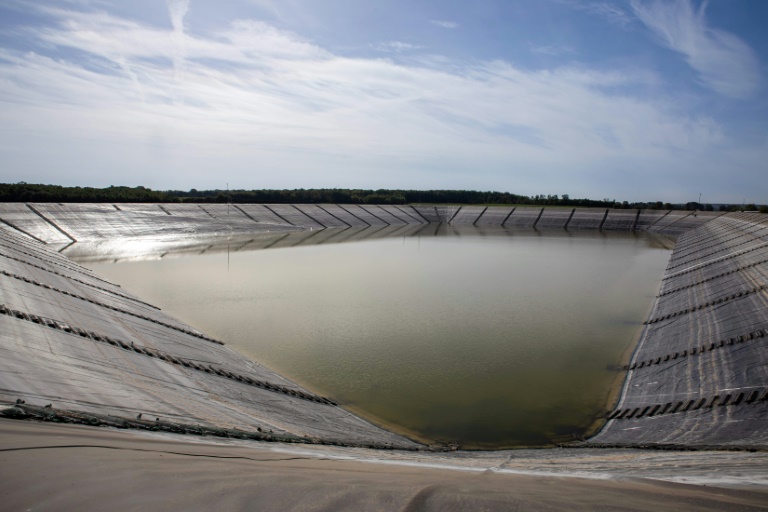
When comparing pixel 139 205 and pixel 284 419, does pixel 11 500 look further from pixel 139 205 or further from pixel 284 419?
pixel 139 205

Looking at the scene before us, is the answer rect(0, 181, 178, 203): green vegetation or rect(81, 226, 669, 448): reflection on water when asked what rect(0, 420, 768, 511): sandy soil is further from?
rect(0, 181, 178, 203): green vegetation

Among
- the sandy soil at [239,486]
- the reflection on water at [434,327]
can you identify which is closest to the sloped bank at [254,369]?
the reflection on water at [434,327]

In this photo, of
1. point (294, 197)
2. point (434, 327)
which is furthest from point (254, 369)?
point (294, 197)

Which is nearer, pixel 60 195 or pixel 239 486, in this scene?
pixel 239 486

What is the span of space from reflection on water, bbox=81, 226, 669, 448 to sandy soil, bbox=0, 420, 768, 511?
390 centimetres

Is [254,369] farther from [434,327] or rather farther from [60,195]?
[60,195]

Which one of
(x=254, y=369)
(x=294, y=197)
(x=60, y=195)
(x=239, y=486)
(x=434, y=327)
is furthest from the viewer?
(x=294, y=197)

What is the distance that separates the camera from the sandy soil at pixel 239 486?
2.14 metres

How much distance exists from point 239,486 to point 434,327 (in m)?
8.93

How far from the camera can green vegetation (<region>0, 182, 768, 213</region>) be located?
35.5 m

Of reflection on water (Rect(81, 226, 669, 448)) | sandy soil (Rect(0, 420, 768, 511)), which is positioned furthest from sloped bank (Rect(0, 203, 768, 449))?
sandy soil (Rect(0, 420, 768, 511))

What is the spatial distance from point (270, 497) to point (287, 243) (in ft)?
92.9

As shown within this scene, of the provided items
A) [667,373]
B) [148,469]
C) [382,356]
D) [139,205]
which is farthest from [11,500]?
[139,205]

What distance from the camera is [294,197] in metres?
55.2
